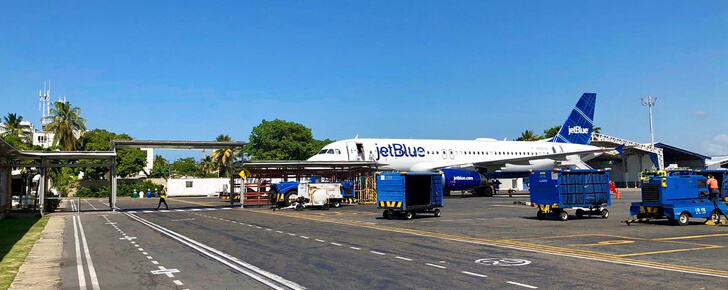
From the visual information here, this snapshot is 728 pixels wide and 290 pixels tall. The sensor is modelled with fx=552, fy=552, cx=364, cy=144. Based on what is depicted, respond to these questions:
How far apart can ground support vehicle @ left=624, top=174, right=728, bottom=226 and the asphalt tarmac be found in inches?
22.2

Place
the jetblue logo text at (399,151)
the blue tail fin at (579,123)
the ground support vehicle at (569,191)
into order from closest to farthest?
1. the ground support vehicle at (569,191)
2. the jetblue logo text at (399,151)
3. the blue tail fin at (579,123)

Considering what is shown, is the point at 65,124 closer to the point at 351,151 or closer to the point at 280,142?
the point at 280,142

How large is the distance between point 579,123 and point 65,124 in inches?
2724

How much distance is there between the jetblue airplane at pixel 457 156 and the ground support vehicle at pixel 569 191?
21.1 m

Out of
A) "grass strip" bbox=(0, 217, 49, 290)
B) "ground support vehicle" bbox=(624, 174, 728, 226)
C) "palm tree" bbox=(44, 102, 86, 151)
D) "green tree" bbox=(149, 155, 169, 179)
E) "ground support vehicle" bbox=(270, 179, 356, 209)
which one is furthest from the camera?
"green tree" bbox=(149, 155, 169, 179)

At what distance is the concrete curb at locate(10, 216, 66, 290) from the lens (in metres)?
11.5

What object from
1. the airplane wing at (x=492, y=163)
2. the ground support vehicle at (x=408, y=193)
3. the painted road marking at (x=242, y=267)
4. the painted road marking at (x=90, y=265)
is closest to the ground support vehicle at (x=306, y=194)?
the ground support vehicle at (x=408, y=193)

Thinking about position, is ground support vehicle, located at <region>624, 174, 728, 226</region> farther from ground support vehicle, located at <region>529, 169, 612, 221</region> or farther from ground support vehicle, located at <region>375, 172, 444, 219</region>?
ground support vehicle, located at <region>375, 172, 444, 219</region>

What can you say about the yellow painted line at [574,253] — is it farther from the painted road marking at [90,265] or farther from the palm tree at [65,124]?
the palm tree at [65,124]

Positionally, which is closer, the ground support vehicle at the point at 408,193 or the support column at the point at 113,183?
the ground support vehicle at the point at 408,193

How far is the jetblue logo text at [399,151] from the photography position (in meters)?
50.8

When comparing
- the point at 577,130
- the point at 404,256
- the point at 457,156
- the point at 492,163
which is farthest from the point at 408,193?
the point at 577,130


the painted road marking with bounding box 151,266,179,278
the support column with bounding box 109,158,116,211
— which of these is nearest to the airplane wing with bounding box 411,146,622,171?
the support column with bounding box 109,158,116,211

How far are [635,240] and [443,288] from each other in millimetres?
10144
